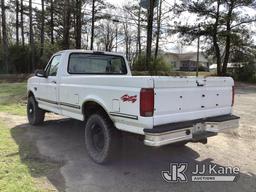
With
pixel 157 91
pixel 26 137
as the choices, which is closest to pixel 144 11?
pixel 26 137

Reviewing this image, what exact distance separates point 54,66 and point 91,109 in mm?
2009

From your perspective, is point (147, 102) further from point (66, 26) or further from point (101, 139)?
point (66, 26)

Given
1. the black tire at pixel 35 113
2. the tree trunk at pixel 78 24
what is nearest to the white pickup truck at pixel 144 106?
the black tire at pixel 35 113

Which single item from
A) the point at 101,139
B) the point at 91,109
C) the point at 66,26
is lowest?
the point at 101,139

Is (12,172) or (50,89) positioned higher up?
(50,89)

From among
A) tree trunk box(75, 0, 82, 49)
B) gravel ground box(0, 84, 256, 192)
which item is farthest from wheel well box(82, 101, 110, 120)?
tree trunk box(75, 0, 82, 49)

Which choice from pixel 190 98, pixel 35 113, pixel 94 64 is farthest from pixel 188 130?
pixel 35 113

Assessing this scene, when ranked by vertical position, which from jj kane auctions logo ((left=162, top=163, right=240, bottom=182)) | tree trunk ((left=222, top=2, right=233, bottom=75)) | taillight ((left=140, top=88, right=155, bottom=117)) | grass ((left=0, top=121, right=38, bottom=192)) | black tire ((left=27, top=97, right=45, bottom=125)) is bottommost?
jj kane auctions logo ((left=162, top=163, right=240, bottom=182))

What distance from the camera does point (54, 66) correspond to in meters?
7.25

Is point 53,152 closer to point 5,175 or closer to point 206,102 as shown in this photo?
point 5,175

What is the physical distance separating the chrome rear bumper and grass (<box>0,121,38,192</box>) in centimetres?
169

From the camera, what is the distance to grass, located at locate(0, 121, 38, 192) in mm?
4348

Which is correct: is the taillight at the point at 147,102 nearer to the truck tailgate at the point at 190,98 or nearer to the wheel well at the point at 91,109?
the truck tailgate at the point at 190,98

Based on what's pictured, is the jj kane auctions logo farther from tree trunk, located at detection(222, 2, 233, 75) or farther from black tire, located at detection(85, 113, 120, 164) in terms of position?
tree trunk, located at detection(222, 2, 233, 75)
